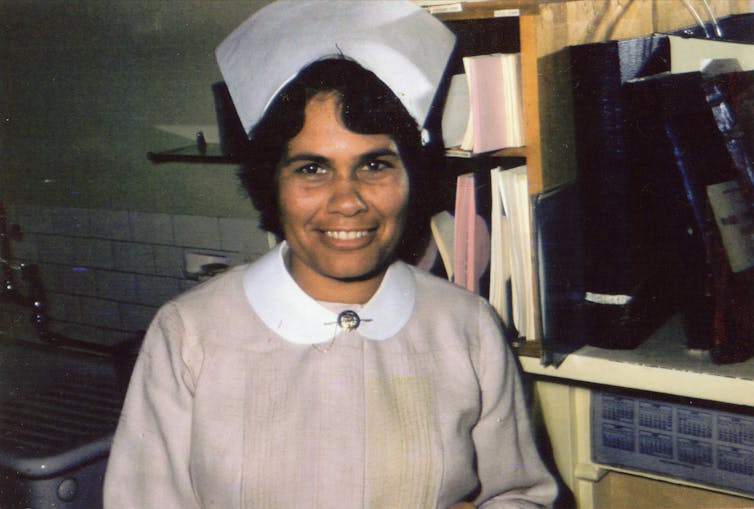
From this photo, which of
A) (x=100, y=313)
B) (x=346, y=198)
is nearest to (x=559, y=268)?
(x=346, y=198)

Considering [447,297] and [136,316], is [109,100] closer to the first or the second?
[136,316]

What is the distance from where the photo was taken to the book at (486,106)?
129 cm

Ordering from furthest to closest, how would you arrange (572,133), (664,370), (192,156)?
1. (192,156)
2. (572,133)
3. (664,370)

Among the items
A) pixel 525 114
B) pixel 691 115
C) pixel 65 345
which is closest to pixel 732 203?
pixel 691 115

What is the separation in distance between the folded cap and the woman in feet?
0.08

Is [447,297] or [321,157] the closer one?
[321,157]

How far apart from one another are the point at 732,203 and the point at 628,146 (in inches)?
7.0

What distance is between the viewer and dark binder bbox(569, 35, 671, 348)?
1234 mm

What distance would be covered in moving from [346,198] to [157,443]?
447mm

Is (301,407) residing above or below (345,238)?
below

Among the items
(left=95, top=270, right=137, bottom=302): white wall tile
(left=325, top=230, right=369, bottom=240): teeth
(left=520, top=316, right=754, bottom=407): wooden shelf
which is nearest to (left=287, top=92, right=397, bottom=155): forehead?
(left=325, top=230, right=369, bottom=240): teeth

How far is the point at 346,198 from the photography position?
3.59 ft

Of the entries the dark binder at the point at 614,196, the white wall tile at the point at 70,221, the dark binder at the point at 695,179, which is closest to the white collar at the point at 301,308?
the dark binder at the point at 614,196

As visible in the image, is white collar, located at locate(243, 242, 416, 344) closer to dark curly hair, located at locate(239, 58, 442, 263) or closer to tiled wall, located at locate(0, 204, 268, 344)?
dark curly hair, located at locate(239, 58, 442, 263)
